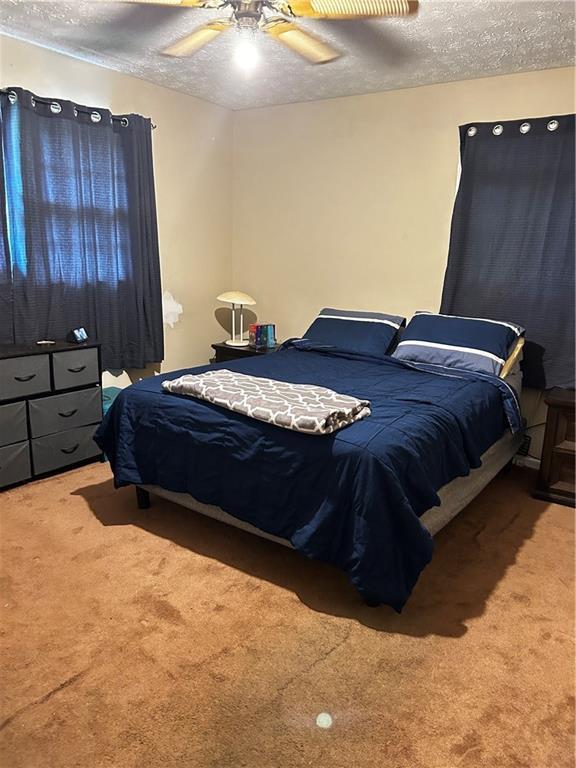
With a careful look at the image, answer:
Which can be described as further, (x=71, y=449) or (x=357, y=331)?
(x=357, y=331)

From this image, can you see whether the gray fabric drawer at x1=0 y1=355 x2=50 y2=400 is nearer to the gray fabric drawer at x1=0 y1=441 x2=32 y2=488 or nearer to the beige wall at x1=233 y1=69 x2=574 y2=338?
the gray fabric drawer at x1=0 y1=441 x2=32 y2=488

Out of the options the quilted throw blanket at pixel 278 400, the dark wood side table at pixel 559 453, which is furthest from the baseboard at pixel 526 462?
the quilted throw blanket at pixel 278 400

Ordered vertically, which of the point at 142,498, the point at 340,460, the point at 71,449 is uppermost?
the point at 340,460

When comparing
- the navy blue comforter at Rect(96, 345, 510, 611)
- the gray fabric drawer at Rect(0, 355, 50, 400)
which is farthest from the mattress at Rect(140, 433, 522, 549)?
the gray fabric drawer at Rect(0, 355, 50, 400)

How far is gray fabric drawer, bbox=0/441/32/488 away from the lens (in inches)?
117

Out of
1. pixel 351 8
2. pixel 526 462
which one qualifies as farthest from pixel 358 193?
pixel 526 462

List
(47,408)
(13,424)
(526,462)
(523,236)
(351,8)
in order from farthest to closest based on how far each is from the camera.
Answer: (526,462) < (523,236) < (47,408) < (13,424) < (351,8)

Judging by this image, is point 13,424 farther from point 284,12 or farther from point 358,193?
point 358,193

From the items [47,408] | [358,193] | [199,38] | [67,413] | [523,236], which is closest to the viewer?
[199,38]

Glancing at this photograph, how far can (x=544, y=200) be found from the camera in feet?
10.8

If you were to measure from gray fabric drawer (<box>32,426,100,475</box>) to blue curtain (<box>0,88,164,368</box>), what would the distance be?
592 mm

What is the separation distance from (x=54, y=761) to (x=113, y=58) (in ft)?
11.4

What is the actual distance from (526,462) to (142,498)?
2384 mm

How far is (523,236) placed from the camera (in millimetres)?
3389
